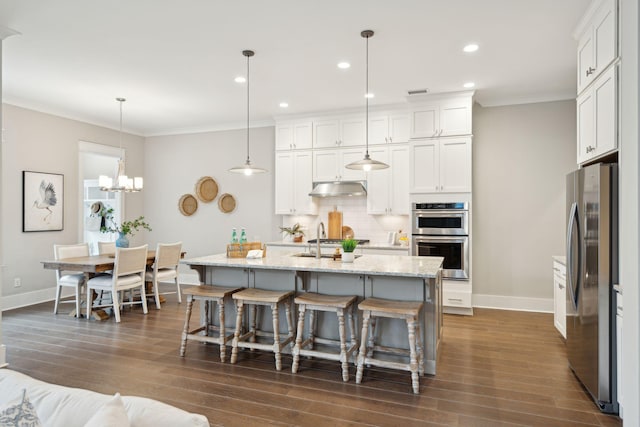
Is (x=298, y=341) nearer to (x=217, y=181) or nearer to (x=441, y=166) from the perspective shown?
(x=441, y=166)

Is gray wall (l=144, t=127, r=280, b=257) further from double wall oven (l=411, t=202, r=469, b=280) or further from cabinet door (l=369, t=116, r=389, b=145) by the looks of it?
double wall oven (l=411, t=202, r=469, b=280)

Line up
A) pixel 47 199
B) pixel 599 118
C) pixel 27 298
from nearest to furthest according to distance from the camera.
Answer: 1. pixel 599 118
2. pixel 27 298
3. pixel 47 199

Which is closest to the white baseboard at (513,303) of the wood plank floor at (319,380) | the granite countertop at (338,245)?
the wood plank floor at (319,380)

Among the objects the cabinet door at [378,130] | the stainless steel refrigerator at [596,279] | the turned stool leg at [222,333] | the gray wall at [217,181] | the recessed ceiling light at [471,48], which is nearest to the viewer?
the stainless steel refrigerator at [596,279]

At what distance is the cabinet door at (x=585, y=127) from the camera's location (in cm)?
301

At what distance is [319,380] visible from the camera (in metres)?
3.05

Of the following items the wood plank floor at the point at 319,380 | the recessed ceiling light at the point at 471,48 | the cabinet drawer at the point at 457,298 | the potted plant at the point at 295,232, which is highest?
the recessed ceiling light at the point at 471,48

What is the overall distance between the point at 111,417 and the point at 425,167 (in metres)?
4.66

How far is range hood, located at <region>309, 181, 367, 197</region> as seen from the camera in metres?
5.37

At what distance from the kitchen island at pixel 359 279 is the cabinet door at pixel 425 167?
162cm

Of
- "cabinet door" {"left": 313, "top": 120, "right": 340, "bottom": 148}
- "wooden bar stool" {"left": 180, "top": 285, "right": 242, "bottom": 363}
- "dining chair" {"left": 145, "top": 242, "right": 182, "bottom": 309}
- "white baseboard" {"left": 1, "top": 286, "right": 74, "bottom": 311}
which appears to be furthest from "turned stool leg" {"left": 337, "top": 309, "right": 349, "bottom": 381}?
"white baseboard" {"left": 1, "top": 286, "right": 74, "bottom": 311}

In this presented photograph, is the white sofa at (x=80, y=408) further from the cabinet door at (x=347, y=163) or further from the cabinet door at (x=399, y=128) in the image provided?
the cabinet door at (x=399, y=128)

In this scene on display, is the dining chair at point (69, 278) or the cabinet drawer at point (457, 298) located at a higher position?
the dining chair at point (69, 278)

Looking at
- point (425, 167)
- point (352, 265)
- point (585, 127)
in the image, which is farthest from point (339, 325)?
point (425, 167)
